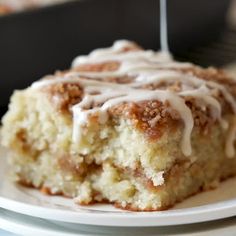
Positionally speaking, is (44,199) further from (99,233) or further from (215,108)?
(215,108)

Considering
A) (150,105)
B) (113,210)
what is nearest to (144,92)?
(150,105)

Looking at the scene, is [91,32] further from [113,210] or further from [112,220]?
[112,220]

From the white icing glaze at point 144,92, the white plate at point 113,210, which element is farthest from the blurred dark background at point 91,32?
the white plate at point 113,210

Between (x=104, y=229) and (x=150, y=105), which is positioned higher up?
(x=150, y=105)

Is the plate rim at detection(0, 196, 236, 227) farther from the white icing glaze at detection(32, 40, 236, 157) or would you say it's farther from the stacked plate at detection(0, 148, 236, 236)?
the white icing glaze at detection(32, 40, 236, 157)

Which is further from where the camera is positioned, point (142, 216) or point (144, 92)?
point (144, 92)
